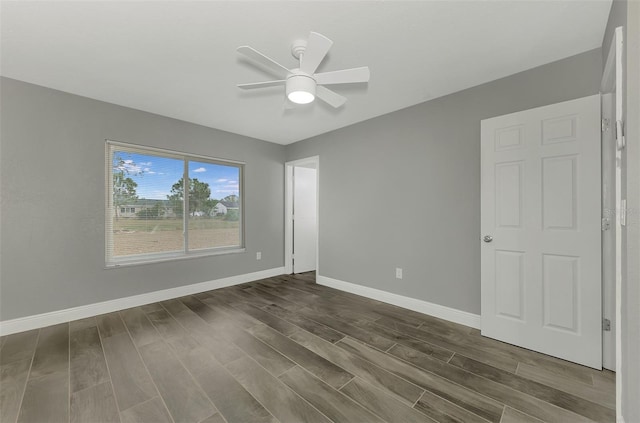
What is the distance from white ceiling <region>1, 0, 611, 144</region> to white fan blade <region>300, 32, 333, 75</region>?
258 mm

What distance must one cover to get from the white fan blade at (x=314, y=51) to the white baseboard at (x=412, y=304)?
271 cm

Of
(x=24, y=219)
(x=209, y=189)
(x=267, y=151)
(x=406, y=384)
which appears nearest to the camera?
(x=406, y=384)

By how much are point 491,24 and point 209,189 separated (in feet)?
12.4

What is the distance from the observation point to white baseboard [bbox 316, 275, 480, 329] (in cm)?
268

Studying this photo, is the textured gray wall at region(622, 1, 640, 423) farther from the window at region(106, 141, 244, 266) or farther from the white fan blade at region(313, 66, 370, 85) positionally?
the window at region(106, 141, 244, 266)

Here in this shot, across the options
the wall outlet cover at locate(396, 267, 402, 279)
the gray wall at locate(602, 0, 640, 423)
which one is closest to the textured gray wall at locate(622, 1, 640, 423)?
the gray wall at locate(602, 0, 640, 423)

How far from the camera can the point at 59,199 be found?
2730mm

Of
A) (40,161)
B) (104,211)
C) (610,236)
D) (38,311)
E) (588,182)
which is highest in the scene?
(40,161)

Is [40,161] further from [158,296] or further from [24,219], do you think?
[158,296]

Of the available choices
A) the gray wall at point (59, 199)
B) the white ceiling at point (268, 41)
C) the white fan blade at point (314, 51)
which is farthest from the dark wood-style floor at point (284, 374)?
the white ceiling at point (268, 41)

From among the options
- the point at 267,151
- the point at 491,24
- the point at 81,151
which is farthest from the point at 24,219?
the point at 491,24

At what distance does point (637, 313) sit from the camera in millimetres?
1088

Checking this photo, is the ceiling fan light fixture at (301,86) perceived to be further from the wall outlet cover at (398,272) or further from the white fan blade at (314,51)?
the wall outlet cover at (398,272)

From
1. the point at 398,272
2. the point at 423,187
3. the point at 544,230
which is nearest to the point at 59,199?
the point at 398,272
